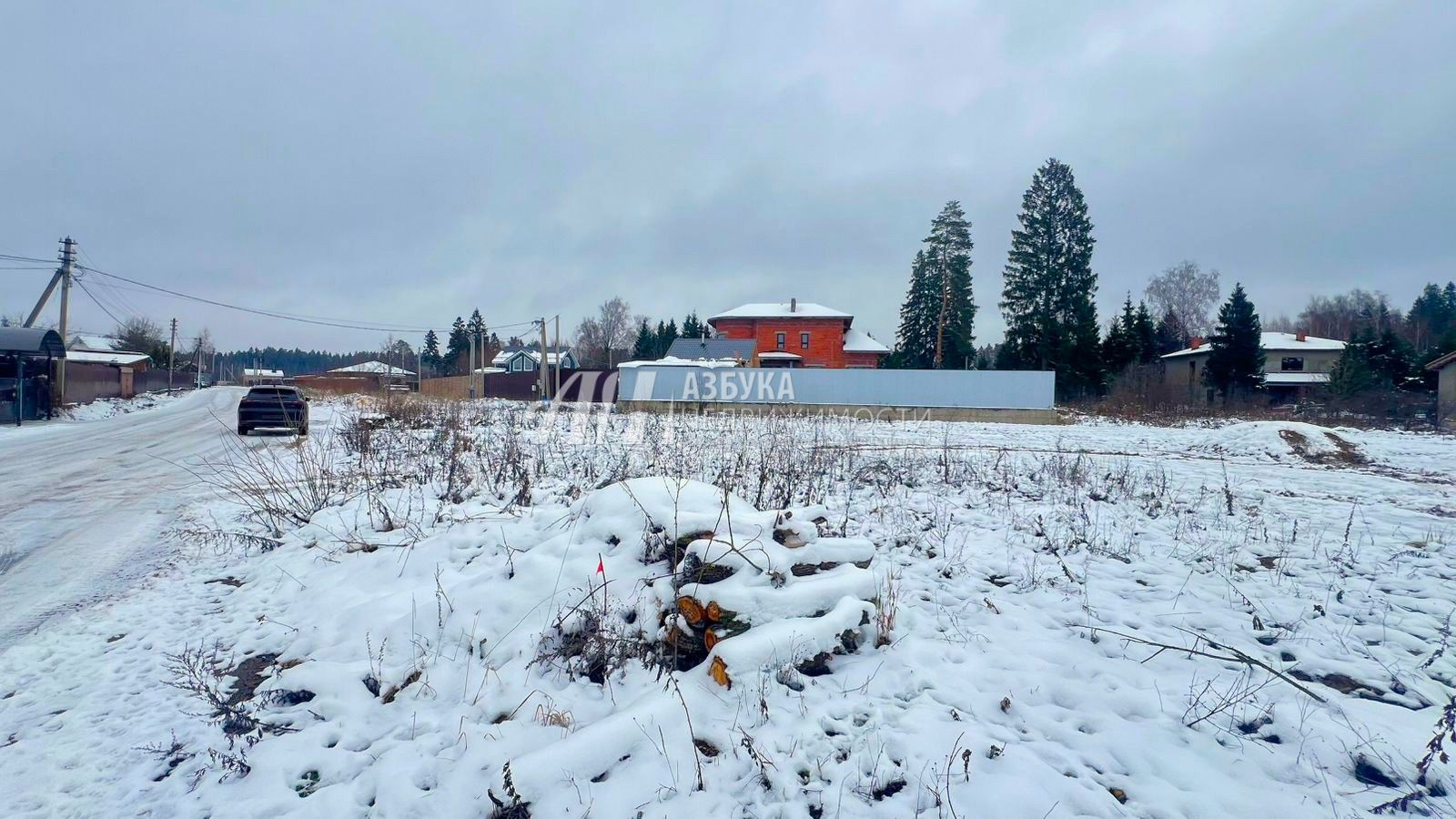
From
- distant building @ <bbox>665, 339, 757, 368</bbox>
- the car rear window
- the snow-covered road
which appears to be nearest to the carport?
the snow-covered road

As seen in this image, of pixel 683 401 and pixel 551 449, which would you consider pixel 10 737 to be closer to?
pixel 551 449

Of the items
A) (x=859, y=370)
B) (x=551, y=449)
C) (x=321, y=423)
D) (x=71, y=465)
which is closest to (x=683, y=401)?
(x=859, y=370)

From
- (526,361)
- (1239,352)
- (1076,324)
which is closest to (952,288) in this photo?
(1076,324)

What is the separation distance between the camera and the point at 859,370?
26.9 meters

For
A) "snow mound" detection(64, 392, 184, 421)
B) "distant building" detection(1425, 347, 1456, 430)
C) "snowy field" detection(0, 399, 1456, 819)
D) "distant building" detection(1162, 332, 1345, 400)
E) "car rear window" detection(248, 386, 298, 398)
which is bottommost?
"snowy field" detection(0, 399, 1456, 819)

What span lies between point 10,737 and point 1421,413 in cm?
3584

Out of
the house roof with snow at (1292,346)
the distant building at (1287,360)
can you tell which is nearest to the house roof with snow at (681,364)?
the distant building at (1287,360)

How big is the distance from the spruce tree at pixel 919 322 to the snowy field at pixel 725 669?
4198cm

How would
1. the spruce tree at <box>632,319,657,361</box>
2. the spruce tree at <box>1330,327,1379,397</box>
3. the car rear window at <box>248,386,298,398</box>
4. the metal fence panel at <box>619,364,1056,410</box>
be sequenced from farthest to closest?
1. the spruce tree at <box>632,319,657,361</box>
2. the spruce tree at <box>1330,327,1379,397</box>
3. the metal fence panel at <box>619,364,1056,410</box>
4. the car rear window at <box>248,386,298,398</box>

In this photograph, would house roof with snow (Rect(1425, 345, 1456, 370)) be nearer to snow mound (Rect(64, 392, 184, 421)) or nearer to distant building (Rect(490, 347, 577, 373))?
snow mound (Rect(64, 392, 184, 421))

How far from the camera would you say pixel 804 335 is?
51.2 meters

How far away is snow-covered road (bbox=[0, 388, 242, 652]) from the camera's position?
4.80 m

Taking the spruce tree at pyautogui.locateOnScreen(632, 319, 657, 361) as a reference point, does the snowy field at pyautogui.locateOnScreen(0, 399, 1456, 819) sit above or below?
below

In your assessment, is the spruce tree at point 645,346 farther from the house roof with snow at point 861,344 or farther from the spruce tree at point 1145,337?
the spruce tree at point 1145,337
